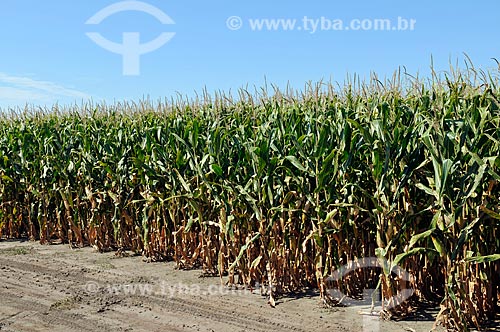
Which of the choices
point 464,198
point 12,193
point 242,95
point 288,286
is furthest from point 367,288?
point 12,193

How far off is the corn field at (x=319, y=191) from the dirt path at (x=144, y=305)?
0.28 meters

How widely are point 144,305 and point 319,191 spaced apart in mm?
2238

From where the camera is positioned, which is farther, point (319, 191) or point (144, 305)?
point (144, 305)

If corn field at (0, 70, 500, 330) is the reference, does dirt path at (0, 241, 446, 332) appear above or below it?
below

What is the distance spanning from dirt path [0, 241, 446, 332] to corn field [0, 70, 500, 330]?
28 centimetres

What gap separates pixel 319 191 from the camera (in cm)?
527

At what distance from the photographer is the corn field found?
4594mm

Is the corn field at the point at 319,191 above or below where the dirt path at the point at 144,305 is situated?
above

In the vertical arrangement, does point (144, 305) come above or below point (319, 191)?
below

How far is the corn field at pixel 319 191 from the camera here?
4594 millimetres

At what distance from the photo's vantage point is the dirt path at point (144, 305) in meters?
5.01

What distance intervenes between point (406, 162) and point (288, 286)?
198 cm

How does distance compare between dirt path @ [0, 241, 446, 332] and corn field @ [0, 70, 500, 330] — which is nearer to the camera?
corn field @ [0, 70, 500, 330]

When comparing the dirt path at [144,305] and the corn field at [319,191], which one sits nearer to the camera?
the corn field at [319,191]
